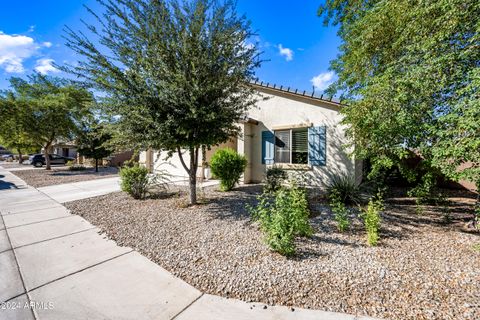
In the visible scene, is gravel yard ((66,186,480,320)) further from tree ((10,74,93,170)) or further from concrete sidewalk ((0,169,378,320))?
tree ((10,74,93,170))

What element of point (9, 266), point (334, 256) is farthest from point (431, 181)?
point (9, 266)

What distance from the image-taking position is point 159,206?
20.7 ft

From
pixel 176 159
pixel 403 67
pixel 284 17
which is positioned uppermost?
pixel 284 17

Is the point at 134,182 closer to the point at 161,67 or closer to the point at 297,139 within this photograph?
the point at 161,67

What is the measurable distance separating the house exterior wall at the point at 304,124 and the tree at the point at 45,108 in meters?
13.4

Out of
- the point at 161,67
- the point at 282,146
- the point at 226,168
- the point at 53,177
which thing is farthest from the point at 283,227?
the point at 53,177

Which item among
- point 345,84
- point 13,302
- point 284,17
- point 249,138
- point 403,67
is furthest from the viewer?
point 249,138

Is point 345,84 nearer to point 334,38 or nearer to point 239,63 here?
point 334,38

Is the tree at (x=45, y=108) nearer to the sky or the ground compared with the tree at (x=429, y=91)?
nearer to the sky

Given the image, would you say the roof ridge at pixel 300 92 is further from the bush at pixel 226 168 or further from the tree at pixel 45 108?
the tree at pixel 45 108

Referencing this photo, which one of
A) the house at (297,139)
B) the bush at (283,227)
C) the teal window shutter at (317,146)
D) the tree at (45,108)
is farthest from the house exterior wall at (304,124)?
the tree at (45,108)

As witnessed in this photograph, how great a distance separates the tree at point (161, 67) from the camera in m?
5.21

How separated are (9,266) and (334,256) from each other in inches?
193

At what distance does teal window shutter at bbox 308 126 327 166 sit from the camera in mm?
8719
